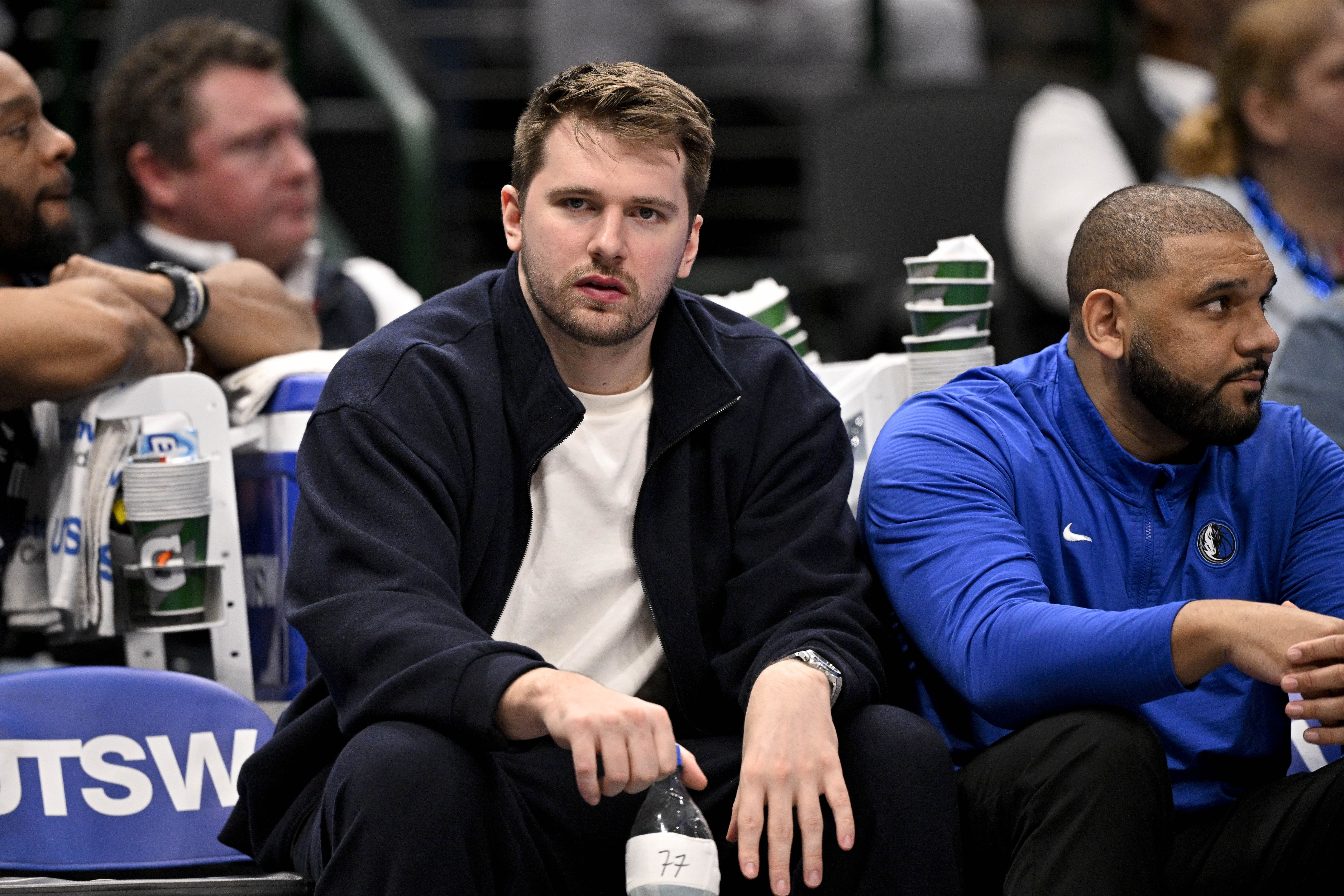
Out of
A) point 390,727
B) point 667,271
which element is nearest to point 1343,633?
point 667,271

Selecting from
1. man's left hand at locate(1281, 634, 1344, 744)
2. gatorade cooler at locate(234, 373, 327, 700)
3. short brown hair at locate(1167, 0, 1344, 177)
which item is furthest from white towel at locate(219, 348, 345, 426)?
short brown hair at locate(1167, 0, 1344, 177)

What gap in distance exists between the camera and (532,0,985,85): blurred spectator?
5.18 metres

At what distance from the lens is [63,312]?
8.80 feet

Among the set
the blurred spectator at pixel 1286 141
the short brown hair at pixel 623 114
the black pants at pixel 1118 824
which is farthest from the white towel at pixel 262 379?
→ the blurred spectator at pixel 1286 141

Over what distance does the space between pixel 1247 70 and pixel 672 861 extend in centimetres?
284

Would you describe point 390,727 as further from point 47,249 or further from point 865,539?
point 47,249

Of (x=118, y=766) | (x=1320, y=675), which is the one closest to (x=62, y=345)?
(x=118, y=766)

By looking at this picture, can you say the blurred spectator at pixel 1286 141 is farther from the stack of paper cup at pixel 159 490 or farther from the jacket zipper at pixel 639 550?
the stack of paper cup at pixel 159 490

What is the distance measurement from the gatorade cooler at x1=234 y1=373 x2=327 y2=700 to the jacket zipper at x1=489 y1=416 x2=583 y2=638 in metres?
0.67

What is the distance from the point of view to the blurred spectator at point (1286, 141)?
3830 millimetres

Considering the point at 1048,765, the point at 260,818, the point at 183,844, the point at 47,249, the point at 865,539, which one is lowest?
the point at 183,844

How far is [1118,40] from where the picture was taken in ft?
18.2

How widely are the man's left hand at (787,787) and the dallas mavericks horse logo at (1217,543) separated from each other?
66cm

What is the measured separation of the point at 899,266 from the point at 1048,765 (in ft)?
8.73
